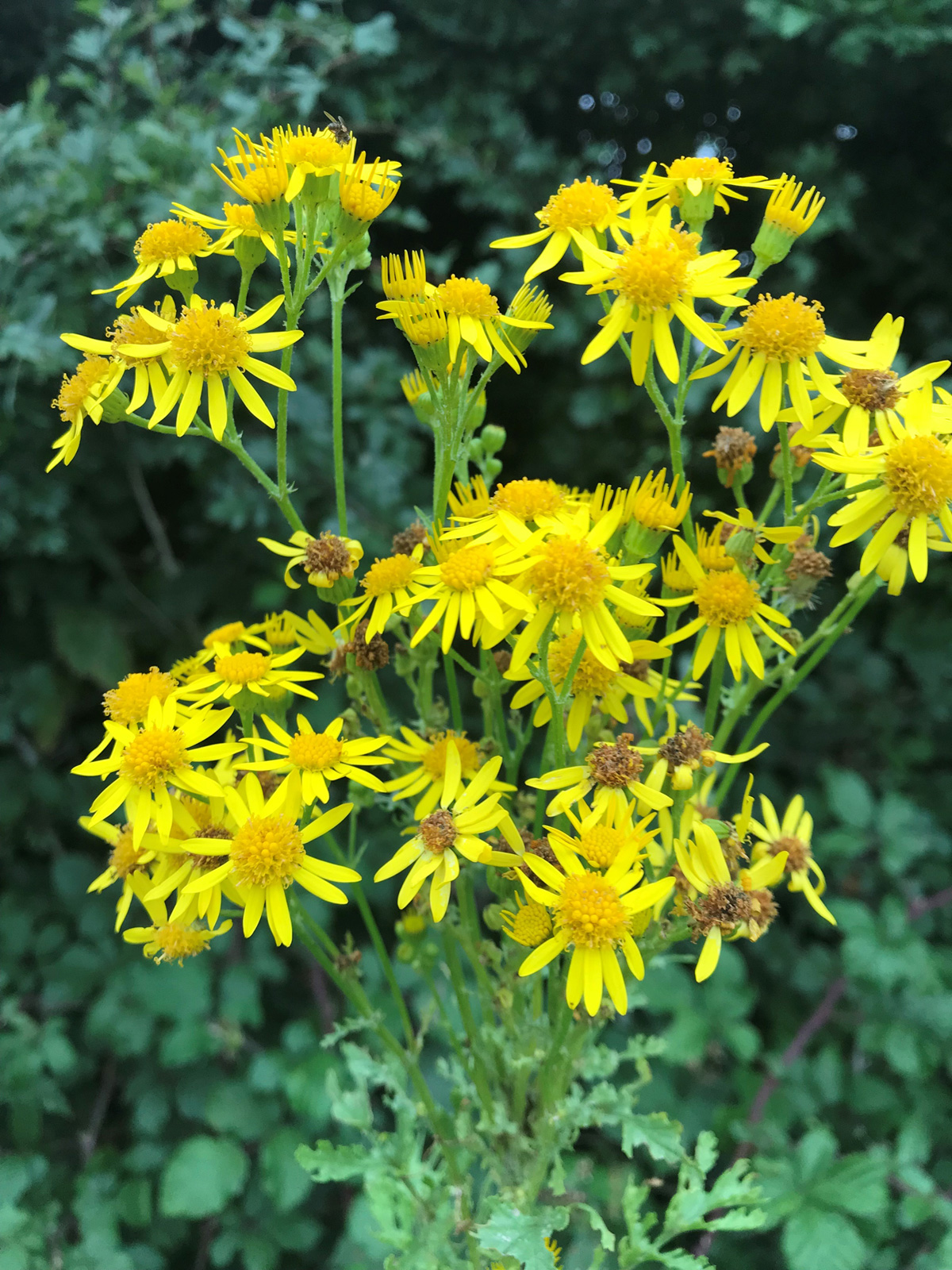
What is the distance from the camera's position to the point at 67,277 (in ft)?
4.03

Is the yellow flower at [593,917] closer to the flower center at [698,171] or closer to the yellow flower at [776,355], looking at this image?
the yellow flower at [776,355]

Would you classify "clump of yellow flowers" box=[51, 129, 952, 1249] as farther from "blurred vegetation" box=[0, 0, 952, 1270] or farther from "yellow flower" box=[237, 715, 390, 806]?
"blurred vegetation" box=[0, 0, 952, 1270]

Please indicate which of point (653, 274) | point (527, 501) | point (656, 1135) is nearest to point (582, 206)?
point (653, 274)

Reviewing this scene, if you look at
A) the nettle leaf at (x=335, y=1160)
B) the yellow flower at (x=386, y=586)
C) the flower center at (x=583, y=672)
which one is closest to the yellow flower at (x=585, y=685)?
the flower center at (x=583, y=672)

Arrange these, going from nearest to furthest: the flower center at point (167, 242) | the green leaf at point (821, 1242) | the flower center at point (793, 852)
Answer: the flower center at point (167, 242) < the flower center at point (793, 852) < the green leaf at point (821, 1242)

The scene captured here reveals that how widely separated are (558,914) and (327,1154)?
423mm

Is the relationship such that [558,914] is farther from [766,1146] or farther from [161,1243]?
[161,1243]

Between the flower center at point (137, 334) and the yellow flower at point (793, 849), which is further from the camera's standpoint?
the yellow flower at point (793, 849)

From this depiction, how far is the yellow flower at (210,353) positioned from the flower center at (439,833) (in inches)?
11.5

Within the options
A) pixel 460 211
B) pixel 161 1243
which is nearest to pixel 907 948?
pixel 161 1243

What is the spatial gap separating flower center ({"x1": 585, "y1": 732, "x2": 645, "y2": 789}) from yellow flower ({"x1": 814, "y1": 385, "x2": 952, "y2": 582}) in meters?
0.19

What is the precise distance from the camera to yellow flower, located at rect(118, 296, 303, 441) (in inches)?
21.2

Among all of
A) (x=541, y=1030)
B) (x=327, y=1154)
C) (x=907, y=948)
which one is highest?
(x=541, y=1030)

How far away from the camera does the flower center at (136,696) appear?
0.58m
